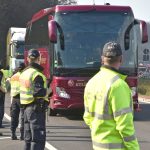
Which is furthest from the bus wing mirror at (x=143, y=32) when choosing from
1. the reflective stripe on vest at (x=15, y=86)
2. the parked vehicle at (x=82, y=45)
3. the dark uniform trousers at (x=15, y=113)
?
the dark uniform trousers at (x=15, y=113)

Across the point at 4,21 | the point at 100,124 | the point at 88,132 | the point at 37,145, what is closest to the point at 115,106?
the point at 100,124

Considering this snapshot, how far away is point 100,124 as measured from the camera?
16.0 ft

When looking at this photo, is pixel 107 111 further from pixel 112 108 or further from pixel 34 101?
pixel 34 101

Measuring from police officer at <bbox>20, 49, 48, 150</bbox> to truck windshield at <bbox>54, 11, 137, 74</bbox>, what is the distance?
24.3 ft

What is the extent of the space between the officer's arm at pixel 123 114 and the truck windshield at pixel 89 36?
11.2 m

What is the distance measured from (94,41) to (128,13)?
1311 mm

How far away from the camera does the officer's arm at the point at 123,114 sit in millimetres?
4688

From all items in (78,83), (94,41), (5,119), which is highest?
(94,41)

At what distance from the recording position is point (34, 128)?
8.18 meters

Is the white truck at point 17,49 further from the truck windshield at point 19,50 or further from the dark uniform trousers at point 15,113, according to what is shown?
the dark uniform trousers at point 15,113

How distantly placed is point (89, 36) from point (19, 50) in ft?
63.2

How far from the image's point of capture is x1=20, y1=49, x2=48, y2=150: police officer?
323 inches

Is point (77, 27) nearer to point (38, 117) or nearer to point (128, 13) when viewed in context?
point (128, 13)

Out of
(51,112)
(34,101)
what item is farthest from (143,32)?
(34,101)
